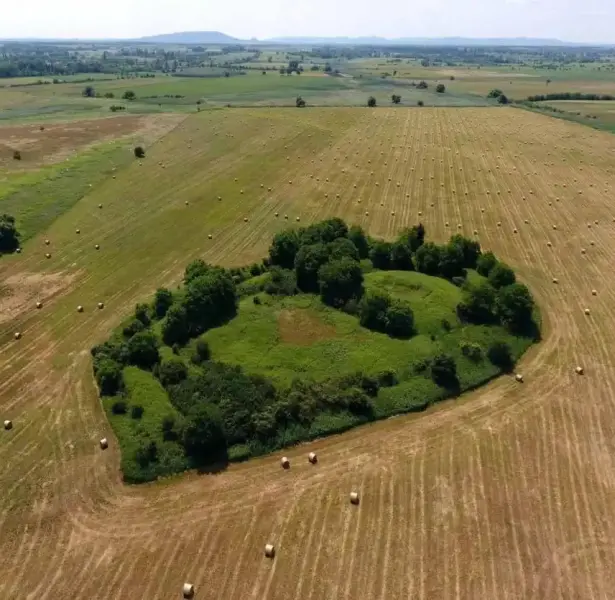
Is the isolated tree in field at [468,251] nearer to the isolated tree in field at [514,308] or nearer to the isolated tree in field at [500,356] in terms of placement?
the isolated tree in field at [514,308]

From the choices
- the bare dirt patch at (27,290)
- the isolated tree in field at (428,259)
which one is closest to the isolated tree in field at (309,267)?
the isolated tree in field at (428,259)

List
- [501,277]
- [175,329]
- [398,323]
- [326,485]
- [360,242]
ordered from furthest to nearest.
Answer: [360,242] → [501,277] → [398,323] → [175,329] → [326,485]

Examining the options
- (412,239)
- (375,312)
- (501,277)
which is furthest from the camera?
(412,239)

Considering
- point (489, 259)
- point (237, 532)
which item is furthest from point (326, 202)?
point (237, 532)

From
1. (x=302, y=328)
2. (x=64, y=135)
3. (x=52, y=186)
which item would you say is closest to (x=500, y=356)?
(x=302, y=328)

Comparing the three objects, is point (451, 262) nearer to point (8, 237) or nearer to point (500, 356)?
point (500, 356)

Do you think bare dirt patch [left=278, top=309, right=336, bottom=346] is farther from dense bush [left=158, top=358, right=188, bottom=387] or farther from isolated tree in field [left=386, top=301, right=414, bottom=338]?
dense bush [left=158, top=358, right=188, bottom=387]
